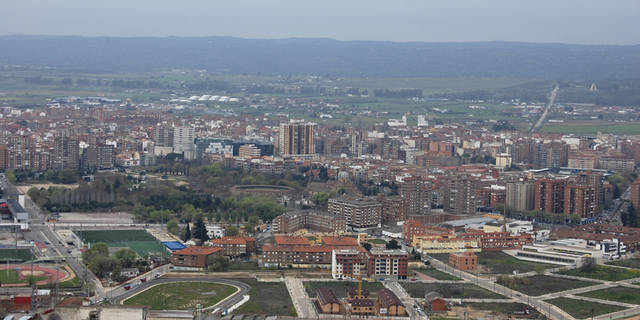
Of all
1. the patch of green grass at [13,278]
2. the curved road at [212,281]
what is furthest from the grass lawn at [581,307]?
the patch of green grass at [13,278]

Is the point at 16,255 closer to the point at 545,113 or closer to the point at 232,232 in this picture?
the point at 232,232

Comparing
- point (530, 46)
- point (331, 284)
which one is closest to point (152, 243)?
point (331, 284)

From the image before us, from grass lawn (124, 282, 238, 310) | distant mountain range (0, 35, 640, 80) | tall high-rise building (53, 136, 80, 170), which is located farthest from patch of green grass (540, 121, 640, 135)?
distant mountain range (0, 35, 640, 80)

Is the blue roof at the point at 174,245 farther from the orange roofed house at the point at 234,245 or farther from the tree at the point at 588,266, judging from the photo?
the tree at the point at 588,266

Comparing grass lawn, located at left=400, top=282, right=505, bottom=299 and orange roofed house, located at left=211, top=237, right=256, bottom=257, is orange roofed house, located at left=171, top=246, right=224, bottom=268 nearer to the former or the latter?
orange roofed house, located at left=211, top=237, right=256, bottom=257

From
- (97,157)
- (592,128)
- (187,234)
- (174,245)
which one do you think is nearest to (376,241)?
(187,234)

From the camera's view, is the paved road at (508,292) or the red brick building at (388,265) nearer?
the paved road at (508,292)

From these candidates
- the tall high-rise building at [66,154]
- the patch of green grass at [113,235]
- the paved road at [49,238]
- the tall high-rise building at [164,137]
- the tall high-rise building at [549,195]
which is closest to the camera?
the paved road at [49,238]
